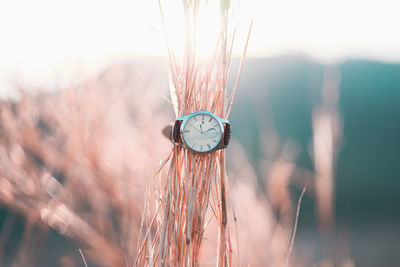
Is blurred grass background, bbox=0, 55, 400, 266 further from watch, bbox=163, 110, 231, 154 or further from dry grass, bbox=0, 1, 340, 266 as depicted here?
watch, bbox=163, 110, 231, 154

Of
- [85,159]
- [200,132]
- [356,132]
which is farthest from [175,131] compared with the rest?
[356,132]

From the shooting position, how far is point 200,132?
69 cm

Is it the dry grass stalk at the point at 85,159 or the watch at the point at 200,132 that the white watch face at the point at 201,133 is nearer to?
the watch at the point at 200,132

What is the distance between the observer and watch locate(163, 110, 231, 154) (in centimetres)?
70

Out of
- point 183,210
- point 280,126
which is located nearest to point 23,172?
point 183,210

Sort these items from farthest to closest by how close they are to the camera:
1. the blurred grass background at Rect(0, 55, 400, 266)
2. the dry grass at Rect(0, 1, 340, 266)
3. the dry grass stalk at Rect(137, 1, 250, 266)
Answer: the blurred grass background at Rect(0, 55, 400, 266) < the dry grass at Rect(0, 1, 340, 266) < the dry grass stalk at Rect(137, 1, 250, 266)

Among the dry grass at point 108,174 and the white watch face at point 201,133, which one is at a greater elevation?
the dry grass at point 108,174

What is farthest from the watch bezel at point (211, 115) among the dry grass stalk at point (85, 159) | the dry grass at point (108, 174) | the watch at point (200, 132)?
the dry grass stalk at point (85, 159)

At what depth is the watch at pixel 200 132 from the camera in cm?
70

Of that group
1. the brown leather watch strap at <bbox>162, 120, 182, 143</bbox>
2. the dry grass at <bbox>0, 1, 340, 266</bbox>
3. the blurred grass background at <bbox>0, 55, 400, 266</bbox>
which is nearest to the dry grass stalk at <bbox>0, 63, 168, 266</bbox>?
the dry grass at <bbox>0, 1, 340, 266</bbox>

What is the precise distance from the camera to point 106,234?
1.60m

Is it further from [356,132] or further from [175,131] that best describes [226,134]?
[356,132]

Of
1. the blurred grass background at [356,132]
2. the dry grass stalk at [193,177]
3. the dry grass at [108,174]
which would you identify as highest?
the blurred grass background at [356,132]

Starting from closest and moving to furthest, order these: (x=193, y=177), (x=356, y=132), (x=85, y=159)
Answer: (x=193, y=177)
(x=85, y=159)
(x=356, y=132)
